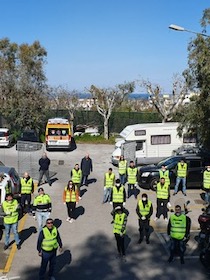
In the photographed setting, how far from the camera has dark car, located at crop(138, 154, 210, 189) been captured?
17.7 metres

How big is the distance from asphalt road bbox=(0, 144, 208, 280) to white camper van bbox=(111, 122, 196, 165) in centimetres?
707

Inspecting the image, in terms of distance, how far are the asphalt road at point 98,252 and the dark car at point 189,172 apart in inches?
61.3

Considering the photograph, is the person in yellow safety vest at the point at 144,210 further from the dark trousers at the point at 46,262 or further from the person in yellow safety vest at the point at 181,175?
the person in yellow safety vest at the point at 181,175

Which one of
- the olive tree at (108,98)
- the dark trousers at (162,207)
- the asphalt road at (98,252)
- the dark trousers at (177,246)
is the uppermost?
the olive tree at (108,98)

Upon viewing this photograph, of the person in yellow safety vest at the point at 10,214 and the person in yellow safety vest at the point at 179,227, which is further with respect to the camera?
the person in yellow safety vest at the point at 10,214

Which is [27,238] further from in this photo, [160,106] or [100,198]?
[160,106]

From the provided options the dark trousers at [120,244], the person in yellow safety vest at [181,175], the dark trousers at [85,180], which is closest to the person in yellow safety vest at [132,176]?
the person in yellow safety vest at [181,175]

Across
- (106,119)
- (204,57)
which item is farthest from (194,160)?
(106,119)

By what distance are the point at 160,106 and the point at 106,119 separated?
4.95m

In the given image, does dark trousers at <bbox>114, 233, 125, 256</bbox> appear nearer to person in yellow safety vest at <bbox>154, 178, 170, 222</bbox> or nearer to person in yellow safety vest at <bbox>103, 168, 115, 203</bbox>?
person in yellow safety vest at <bbox>154, 178, 170, 222</bbox>

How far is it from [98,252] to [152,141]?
43.1ft

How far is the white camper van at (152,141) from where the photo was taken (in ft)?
75.9

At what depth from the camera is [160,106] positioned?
112 feet

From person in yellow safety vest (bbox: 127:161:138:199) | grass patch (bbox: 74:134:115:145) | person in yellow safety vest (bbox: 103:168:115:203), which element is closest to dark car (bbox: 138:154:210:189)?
person in yellow safety vest (bbox: 127:161:138:199)
